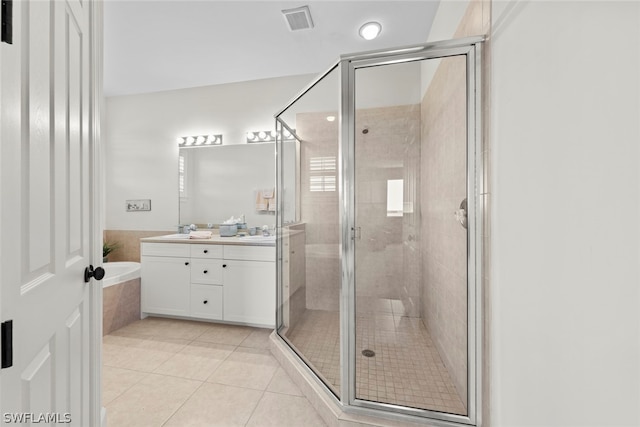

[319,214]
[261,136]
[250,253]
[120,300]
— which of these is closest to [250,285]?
[250,253]

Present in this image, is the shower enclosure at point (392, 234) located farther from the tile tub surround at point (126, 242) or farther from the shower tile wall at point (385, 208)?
the tile tub surround at point (126, 242)

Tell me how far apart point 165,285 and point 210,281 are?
51cm

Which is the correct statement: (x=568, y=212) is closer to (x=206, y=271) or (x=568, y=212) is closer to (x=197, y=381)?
(x=197, y=381)

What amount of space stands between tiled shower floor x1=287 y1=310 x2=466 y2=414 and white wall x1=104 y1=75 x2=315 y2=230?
234 centimetres

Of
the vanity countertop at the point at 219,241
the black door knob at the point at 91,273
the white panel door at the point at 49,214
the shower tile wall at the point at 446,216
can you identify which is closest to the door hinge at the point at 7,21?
the white panel door at the point at 49,214

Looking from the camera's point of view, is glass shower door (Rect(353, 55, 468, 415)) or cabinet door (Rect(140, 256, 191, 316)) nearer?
glass shower door (Rect(353, 55, 468, 415))

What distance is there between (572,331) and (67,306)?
1.48 meters

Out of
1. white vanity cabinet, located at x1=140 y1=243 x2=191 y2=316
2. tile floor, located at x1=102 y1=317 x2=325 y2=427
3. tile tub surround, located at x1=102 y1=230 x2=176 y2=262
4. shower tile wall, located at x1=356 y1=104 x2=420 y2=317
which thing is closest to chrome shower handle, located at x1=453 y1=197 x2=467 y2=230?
shower tile wall, located at x1=356 y1=104 x2=420 y2=317

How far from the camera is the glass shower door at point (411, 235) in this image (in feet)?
4.88

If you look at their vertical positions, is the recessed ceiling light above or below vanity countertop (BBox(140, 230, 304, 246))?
above

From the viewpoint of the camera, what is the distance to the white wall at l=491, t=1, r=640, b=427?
1.99 ft

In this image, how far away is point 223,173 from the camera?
10.8 feet

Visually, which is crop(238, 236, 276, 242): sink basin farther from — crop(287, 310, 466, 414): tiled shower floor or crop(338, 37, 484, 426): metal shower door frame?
crop(338, 37, 484, 426): metal shower door frame

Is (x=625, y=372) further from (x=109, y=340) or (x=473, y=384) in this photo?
(x=109, y=340)
